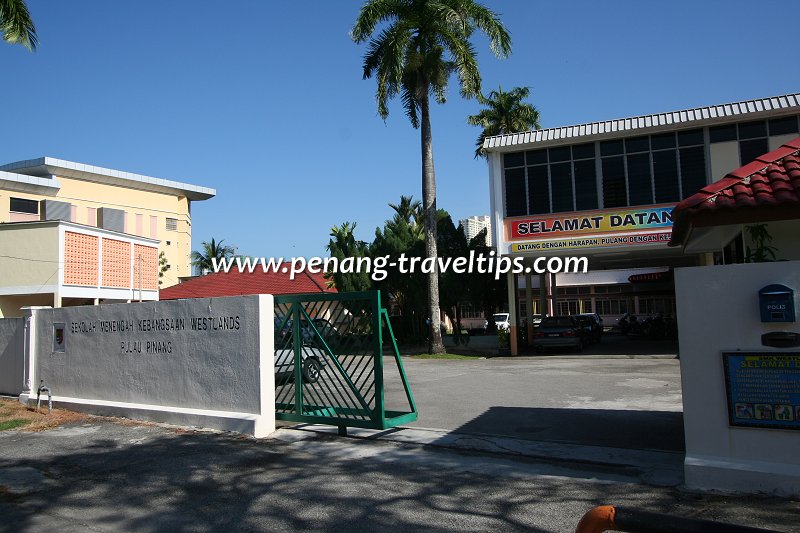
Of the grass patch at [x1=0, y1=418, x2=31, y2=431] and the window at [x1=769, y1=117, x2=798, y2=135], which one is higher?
the window at [x1=769, y1=117, x2=798, y2=135]

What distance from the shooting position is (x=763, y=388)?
6.23m

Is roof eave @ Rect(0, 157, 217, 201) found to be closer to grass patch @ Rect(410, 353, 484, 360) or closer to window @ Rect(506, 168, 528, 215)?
grass patch @ Rect(410, 353, 484, 360)

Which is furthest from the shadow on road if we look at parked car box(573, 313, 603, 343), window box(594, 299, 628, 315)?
window box(594, 299, 628, 315)

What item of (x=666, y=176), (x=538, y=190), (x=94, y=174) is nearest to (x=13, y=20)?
(x=538, y=190)

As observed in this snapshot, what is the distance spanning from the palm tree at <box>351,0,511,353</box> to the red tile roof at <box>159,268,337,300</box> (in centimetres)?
1305

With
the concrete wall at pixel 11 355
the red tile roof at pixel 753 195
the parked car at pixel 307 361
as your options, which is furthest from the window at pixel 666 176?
the concrete wall at pixel 11 355

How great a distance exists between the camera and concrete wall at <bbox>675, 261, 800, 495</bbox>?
20.1 feet

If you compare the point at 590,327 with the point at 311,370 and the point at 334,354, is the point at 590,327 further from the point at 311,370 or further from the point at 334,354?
the point at 334,354

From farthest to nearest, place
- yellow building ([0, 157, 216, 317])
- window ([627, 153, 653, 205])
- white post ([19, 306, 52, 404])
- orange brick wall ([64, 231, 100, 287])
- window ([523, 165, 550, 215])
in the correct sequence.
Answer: orange brick wall ([64, 231, 100, 287]) → yellow building ([0, 157, 216, 317]) → window ([523, 165, 550, 215]) → window ([627, 153, 653, 205]) → white post ([19, 306, 52, 404])

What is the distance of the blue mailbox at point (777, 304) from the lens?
237 inches

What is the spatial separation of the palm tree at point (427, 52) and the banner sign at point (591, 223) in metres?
3.96

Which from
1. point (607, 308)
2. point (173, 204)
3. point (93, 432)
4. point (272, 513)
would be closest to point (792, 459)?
point (272, 513)

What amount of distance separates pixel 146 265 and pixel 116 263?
1948mm

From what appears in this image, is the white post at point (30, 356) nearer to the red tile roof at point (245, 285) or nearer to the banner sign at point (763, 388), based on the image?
the banner sign at point (763, 388)
